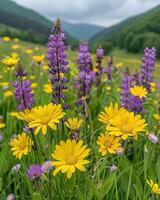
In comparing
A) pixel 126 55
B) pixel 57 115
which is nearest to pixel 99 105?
pixel 57 115

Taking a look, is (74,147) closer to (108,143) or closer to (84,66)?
(108,143)

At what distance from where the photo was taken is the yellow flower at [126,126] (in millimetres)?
1775

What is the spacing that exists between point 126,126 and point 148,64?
1870 mm

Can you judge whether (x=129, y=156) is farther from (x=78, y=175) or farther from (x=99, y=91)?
(x=99, y=91)

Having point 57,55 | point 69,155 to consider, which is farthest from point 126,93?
point 69,155

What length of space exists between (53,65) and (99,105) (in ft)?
6.10

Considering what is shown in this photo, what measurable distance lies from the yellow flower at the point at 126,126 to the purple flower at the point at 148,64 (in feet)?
5.58

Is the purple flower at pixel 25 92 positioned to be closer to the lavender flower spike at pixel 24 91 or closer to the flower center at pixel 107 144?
the lavender flower spike at pixel 24 91

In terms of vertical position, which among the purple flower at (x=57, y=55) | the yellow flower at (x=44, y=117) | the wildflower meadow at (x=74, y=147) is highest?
the purple flower at (x=57, y=55)

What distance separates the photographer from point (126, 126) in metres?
1.81

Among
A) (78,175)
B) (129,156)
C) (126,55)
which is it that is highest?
(78,175)

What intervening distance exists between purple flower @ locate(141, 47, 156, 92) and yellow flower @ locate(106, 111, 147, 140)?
1.70 m

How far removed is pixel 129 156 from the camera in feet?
10.5

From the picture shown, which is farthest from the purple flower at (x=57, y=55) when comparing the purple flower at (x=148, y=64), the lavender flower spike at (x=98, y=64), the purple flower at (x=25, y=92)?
the lavender flower spike at (x=98, y=64)
